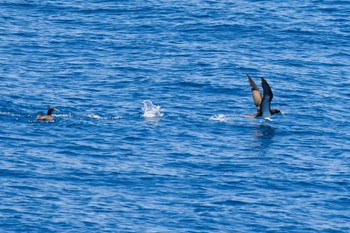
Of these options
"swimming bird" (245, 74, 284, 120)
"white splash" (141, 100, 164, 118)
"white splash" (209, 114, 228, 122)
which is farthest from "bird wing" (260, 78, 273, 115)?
"white splash" (141, 100, 164, 118)

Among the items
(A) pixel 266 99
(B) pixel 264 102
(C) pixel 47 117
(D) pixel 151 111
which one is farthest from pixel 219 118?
(C) pixel 47 117

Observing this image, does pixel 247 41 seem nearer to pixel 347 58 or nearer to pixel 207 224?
pixel 347 58

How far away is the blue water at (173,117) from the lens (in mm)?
44000

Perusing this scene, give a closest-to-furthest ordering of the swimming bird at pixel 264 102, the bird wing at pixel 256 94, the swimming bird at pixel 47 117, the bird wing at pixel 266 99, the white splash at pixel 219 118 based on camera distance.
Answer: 1. the swimming bird at pixel 47 117
2. the bird wing at pixel 266 99
3. the swimming bird at pixel 264 102
4. the white splash at pixel 219 118
5. the bird wing at pixel 256 94

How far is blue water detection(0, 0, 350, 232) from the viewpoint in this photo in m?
44.0

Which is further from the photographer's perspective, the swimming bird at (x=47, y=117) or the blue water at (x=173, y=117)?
the swimming bird at (x=47, y=117)

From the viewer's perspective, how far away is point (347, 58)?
229ft

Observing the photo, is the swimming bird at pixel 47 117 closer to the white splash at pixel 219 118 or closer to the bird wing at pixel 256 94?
the white splash at pixel 219 118

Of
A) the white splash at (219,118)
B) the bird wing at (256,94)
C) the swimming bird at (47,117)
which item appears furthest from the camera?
the bird wing at (256,94)

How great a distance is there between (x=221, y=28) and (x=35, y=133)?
82.8 ft

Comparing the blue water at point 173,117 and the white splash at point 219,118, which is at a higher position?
the blue water at point 173,117

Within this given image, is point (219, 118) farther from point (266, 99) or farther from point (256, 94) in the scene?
point (266, 99)

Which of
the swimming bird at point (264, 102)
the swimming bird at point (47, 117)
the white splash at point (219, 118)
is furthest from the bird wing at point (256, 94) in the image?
the swimming bird at point (47, 117)

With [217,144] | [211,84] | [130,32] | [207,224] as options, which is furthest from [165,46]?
[207,224]
